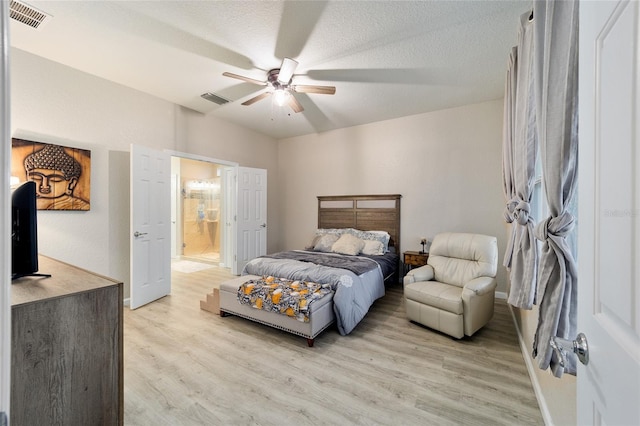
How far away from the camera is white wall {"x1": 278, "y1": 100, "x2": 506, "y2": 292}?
12.3 ft

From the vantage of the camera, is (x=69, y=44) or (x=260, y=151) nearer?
(x=69, y=44)

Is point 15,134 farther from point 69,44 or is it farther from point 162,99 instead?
point 162,99

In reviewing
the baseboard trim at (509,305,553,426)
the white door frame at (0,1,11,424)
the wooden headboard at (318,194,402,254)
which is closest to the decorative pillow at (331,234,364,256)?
the wooden headboard at (318,194,402,254)

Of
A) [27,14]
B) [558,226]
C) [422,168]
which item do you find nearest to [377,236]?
[422,168]

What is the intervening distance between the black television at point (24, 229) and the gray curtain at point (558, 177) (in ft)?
7.63

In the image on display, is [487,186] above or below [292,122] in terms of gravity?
below

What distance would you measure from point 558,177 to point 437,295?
6.00ft

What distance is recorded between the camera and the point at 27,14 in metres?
2.10

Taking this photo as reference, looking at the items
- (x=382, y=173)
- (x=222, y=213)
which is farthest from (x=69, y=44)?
(x=382, y=173)

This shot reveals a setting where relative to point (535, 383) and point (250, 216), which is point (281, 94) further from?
point (535, 383)

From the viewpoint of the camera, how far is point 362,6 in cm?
200

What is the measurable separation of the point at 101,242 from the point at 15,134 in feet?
4.40

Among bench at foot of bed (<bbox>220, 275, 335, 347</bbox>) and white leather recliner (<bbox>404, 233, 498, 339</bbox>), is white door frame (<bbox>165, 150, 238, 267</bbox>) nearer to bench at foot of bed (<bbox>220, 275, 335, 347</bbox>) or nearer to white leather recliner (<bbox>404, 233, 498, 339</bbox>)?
bench at foot of bed (<bbox>220, 275, 335, 347</bbox>)

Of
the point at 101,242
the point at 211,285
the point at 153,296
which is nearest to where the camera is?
the point at 101,242
